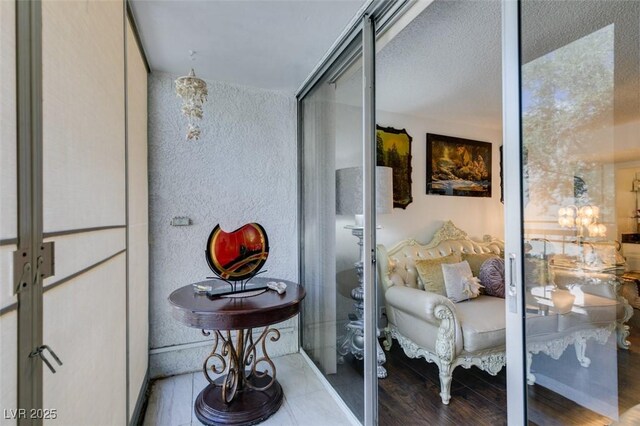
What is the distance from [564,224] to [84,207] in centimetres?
165

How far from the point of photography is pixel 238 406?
1.86m

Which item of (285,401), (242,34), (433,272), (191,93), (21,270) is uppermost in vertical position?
(242,34)

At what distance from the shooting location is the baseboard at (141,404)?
172 cm

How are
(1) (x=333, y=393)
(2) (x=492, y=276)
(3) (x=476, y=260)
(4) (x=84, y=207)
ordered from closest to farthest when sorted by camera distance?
1. (4) (x=84, y=207)
2. (1) (x=333, y=393)
3. (2) (x=492, y=276)
4. (3) (x=476, y=260)

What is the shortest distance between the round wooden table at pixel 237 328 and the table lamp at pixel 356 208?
40cm

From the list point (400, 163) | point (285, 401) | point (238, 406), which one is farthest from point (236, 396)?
point (400, 163)

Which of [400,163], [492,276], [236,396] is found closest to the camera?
[236,396]

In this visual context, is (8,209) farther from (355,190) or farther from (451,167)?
(451,167)

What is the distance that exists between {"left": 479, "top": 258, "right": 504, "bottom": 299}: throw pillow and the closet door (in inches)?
96.0

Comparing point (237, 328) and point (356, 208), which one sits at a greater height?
point (356, 208)

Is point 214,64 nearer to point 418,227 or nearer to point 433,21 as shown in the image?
point 433,21

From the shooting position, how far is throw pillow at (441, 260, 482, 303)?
7.61 ft

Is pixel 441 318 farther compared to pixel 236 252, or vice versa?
pixel 441 318

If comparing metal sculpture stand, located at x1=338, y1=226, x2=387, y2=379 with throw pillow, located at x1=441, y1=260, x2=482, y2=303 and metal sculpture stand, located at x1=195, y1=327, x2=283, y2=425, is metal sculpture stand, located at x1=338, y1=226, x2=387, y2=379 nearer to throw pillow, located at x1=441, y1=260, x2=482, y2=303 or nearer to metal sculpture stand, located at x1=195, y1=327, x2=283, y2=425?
metal sculpture stand, located at x1=195, y1=327, x2=283, y2=425
